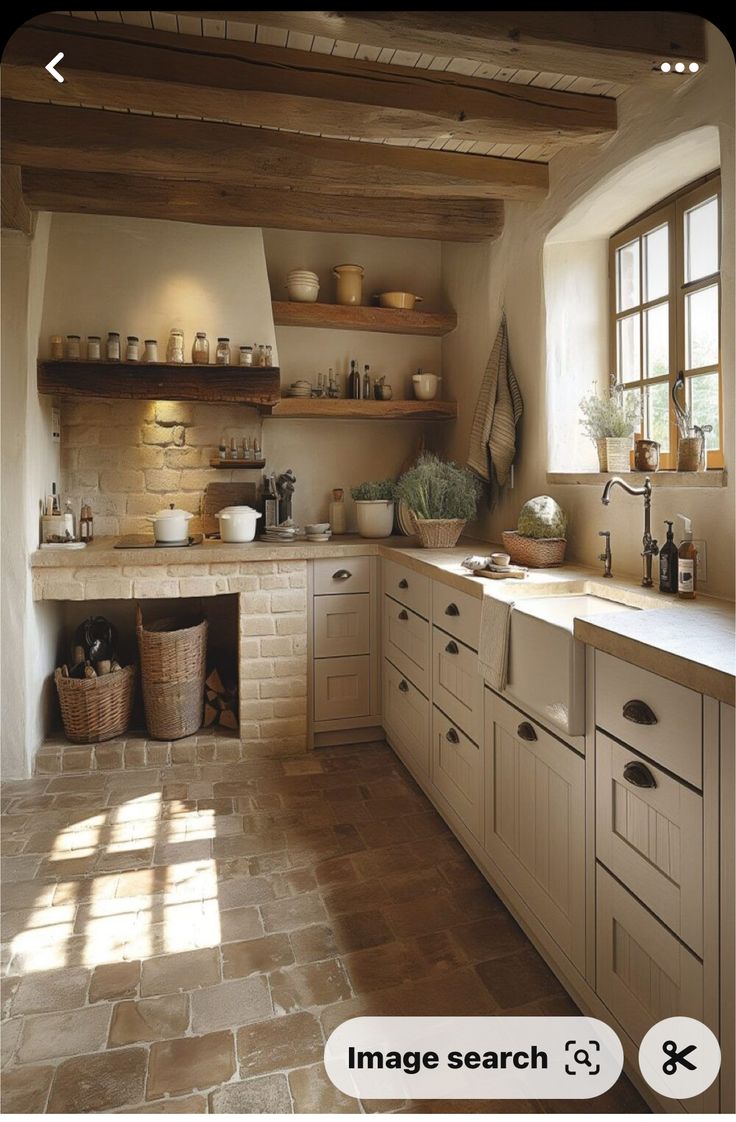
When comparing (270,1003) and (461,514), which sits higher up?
(461,514)

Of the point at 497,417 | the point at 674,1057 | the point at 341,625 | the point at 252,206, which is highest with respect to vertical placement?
the point at 252,206

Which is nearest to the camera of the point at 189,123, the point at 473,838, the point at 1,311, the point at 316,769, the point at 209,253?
the point at 473,838

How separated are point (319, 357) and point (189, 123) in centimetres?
150

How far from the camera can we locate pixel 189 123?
2.58 m

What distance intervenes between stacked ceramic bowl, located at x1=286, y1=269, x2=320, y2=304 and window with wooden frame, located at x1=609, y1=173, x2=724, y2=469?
61.9 inches

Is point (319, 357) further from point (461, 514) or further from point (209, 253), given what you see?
point (461, 514)

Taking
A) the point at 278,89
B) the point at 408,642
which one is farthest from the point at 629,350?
the point at 278,89

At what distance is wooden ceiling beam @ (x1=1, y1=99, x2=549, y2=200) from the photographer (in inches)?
98.6

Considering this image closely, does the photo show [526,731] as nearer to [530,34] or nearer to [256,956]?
[256,956]

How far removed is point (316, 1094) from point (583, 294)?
2.86 meters

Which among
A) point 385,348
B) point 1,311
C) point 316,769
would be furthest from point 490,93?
point 316,769

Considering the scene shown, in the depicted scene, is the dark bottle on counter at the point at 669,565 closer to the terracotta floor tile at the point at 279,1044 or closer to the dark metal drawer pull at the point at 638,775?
the dark metal drawer pull at the point at 638,775

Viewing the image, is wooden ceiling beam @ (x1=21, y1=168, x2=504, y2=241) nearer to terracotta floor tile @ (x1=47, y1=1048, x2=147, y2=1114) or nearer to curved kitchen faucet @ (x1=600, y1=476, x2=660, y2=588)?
curved kitchen faucet @ (x1=600, y1=476, x2=660, y2=588)

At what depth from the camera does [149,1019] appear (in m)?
1.62
